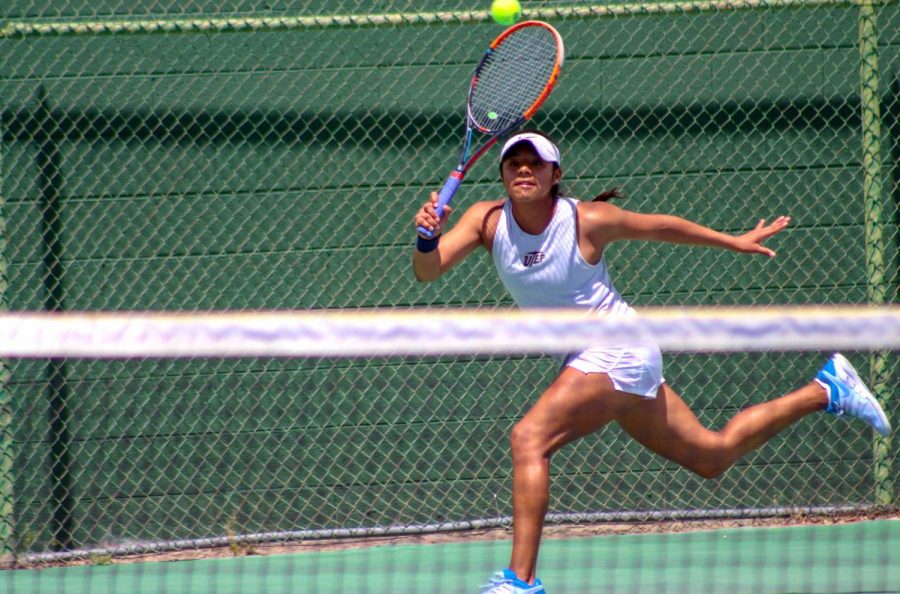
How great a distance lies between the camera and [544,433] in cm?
342

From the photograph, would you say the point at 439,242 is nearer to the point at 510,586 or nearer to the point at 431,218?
the point at 431,218

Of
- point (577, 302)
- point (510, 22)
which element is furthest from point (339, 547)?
point (510, 22)

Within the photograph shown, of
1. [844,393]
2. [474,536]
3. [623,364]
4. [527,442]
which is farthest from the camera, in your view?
[474,536]

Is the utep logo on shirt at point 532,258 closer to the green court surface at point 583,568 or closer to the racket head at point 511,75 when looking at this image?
the racket head at point 511,75

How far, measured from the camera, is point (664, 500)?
523cm

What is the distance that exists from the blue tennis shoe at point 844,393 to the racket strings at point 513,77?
134cm

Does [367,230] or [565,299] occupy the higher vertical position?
[367,230]

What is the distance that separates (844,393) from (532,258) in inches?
46.4

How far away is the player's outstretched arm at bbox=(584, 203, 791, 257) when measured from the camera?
11.8 ft

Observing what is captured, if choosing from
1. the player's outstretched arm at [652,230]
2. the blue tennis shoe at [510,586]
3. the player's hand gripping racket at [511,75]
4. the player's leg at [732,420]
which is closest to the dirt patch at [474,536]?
the player's leg at [732,420]

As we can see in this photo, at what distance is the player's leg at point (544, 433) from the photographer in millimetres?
3348

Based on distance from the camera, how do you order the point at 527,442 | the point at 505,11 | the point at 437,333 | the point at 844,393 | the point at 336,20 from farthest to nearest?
the point at 336,20 < the point at 505,11 < the point at 844,393 < the point at 527,442 < the point at 437,333

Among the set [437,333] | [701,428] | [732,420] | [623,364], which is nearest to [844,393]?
[732,420]

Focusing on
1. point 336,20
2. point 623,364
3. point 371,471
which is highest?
point 336,20
